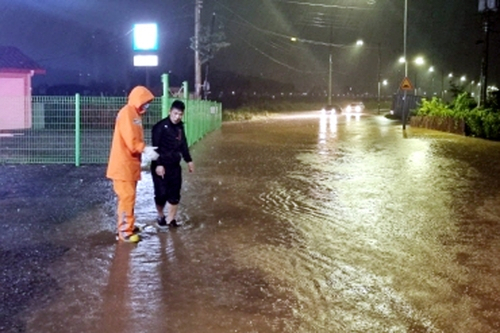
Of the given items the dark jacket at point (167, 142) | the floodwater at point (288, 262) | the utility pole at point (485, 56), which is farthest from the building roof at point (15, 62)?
the utility pole at point (485, 56)

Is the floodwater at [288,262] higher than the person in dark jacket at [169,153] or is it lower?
lower

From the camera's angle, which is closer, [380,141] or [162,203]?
[162,203]

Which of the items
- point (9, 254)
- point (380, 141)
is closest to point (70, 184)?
point (9, 254)

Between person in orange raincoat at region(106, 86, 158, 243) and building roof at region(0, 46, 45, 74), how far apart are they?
20543 millimetres

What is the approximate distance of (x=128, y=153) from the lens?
7359mm

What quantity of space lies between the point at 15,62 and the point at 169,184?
21.5 metres

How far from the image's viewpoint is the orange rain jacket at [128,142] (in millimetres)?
7254

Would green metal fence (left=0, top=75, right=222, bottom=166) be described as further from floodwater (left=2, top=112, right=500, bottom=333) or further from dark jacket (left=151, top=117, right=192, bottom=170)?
dark jacket (left=151, top=117, right=192, bottom=170)

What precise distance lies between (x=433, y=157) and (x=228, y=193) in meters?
9.02

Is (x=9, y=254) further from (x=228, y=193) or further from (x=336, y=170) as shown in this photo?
(x=336, y=170)

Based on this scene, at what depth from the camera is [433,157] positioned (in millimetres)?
18312

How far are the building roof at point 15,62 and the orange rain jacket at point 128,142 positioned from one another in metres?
20.5

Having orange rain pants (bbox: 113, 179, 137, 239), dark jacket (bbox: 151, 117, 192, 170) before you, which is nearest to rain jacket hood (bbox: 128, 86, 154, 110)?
dark jacket (bbox: 151, 117, 192, 170)

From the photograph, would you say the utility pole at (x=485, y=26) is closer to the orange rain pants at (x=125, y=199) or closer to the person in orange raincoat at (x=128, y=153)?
the person in orange raincoat at (x=128, y=153)
